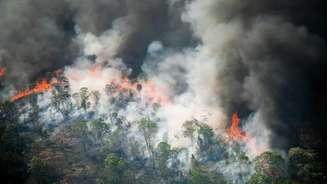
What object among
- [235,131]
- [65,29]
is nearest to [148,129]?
[235,131]

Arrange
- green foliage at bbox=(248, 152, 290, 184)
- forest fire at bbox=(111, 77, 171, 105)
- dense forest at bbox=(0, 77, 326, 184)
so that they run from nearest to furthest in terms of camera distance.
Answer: green foliage at bbox=(248, 152, 290, 184) < dense forest at bbox=(0, 77, 326, 184) < forest fire at bbox=(111, 77, 171, 105)

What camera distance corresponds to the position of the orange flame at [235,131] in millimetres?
45750

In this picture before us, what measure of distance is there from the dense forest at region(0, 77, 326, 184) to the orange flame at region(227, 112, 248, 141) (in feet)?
1.95

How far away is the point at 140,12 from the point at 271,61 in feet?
69.7

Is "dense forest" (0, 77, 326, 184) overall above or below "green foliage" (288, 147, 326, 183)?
above

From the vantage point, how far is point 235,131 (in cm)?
4662

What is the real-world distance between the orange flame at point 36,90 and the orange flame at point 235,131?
25729mm

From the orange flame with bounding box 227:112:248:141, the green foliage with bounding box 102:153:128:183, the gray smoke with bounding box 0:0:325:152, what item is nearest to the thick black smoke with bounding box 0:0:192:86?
the gray smoke with bounding box 0:0:325:152

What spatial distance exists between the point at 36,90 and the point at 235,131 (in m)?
27.4

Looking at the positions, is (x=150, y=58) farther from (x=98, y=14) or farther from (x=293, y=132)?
(x=293, y=132)

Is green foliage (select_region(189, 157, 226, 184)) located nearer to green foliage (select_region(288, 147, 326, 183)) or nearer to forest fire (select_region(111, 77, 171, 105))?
green foliage (select_region(288, 147, 326, 183))

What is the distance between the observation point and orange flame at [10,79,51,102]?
185ft

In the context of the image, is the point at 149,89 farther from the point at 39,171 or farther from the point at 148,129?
the point at 39,171

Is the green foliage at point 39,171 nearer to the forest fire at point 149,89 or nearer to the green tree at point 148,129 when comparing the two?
the green tree at point 148,129
